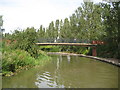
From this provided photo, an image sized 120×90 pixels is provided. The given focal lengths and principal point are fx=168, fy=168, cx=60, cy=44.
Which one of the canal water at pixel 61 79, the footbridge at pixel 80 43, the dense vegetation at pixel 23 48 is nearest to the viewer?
the canal water at pixel 61 79

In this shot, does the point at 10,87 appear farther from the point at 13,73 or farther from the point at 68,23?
the point at 68,23

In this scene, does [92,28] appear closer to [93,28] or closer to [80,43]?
[93,28]

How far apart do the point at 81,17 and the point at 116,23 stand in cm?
2723

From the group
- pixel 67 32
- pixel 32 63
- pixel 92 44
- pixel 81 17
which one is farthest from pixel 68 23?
pixel 32 63

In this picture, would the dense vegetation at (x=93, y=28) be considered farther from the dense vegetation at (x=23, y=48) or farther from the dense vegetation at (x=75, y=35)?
the dense vegetation at (x=23, y=48)

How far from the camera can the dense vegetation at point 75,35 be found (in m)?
18.5

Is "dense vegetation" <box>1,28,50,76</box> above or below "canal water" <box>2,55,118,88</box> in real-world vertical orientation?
above

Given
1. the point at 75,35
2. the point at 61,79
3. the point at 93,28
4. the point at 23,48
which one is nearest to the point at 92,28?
the point at 93,28

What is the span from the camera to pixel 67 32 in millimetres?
63750

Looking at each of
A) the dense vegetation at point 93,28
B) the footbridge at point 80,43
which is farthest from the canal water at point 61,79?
the footbridge at point 80,43

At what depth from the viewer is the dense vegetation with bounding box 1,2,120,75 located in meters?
18.5

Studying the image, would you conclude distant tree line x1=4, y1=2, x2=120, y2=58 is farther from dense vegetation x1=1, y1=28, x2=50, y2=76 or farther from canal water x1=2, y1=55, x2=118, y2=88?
canal water x1=2, y1=55, x2=118, y2=88

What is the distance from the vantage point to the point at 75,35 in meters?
58.8

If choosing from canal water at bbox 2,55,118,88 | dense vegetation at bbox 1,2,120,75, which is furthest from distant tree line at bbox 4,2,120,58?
canal water at bbox 2,55,118,88
